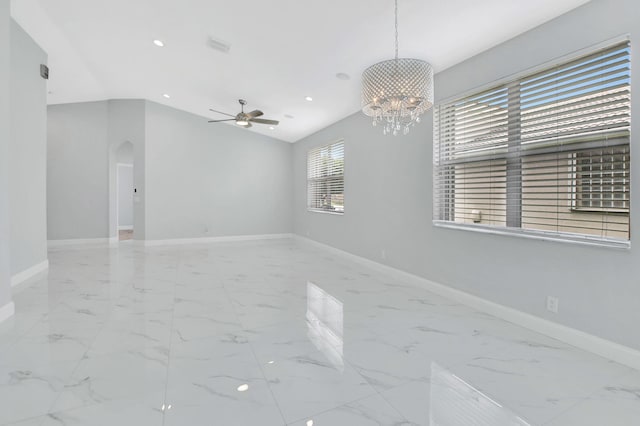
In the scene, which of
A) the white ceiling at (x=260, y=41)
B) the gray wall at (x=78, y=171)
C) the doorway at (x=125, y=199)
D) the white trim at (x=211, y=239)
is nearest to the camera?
the white ceiling at (x=260, y=41)

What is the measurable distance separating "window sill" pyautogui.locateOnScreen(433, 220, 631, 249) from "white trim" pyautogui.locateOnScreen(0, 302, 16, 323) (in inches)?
179

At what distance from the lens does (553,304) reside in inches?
104

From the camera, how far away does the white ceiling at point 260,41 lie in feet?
9.29

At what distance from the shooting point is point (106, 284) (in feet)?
13.8

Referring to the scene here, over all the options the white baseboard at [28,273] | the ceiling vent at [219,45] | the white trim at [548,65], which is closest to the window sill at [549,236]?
the white trim at [548,65]

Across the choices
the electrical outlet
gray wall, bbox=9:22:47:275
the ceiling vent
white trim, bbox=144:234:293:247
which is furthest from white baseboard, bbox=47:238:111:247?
the electrical outlet

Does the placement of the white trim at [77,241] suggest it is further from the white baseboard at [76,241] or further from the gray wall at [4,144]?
the gray wall at [4,144]

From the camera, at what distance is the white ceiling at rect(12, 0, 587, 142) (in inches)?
111

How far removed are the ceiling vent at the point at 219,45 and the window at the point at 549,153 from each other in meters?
2.92

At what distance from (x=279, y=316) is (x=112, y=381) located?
1.47m

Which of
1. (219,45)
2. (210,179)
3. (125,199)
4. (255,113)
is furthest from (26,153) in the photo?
(125,199)

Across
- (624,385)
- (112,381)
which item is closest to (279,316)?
(112,381)

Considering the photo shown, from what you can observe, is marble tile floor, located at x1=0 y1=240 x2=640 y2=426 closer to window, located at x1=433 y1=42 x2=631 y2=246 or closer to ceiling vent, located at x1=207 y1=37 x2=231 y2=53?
window, located at x1=433 y1=42 x2=631 y2=246

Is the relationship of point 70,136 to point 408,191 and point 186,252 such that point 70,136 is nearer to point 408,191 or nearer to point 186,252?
point 186,252
